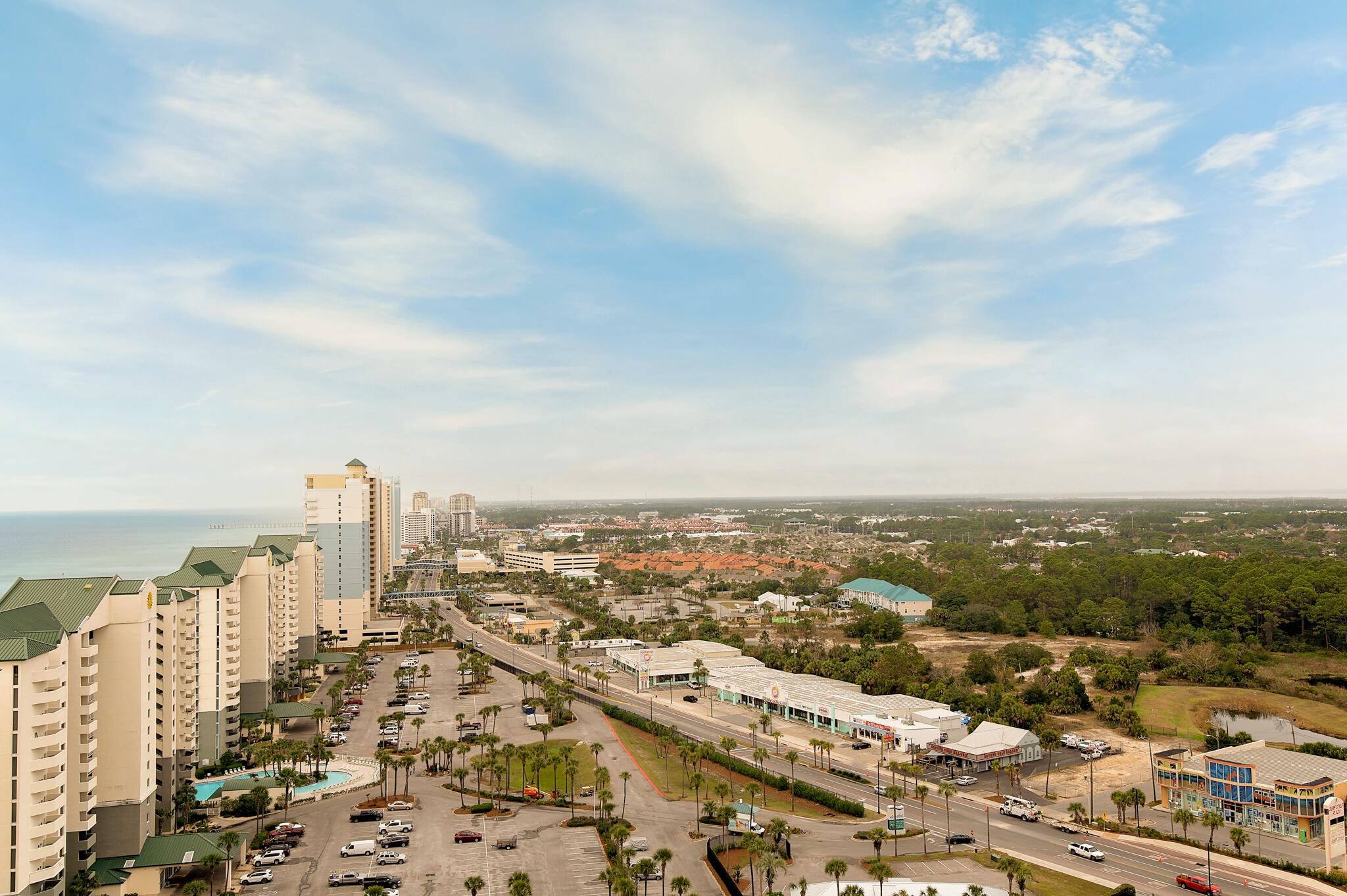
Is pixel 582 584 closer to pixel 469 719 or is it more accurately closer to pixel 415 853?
pixel 469 719

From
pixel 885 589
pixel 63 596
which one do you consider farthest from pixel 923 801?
pixel 885 589

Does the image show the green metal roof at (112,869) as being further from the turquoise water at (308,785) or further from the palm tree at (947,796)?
the palm tree at (947,796)

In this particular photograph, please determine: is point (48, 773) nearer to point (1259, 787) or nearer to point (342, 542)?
point (1259, 787)

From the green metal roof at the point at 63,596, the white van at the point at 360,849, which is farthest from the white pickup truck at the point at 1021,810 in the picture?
the green metal roof at the point at 63,596

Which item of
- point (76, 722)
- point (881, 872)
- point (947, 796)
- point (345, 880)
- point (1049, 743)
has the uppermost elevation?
point (76, 722)

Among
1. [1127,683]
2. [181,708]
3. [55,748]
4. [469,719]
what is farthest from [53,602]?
[1127,683]
